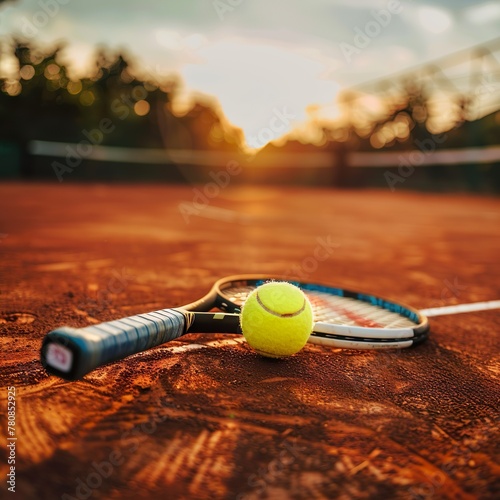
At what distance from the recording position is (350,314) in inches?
110

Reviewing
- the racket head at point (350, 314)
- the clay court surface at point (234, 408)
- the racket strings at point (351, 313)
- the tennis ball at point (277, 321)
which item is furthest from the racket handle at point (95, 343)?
the racket strings at point (351, 313)

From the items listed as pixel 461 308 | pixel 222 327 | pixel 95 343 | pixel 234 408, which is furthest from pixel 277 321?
pixel 461 308

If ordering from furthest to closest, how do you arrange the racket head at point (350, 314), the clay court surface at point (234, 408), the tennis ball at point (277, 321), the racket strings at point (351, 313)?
the racket strings at point (351, 313) < the racket head at point (350, 314) < the tennis ball at point (277, 321) < the clay court surface at point (234, 408)

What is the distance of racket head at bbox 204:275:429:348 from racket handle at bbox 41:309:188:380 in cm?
63

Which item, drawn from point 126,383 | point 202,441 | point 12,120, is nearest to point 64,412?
point 126,383

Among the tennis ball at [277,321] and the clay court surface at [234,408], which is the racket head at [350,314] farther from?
the tennis ball at [277,321]

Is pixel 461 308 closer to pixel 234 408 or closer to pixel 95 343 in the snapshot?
pixel 234 408

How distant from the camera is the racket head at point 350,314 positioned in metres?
2.36

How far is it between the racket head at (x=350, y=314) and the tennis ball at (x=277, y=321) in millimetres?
208

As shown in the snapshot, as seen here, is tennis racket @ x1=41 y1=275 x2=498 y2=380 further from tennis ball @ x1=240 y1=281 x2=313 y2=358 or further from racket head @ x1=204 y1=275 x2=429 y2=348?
tennis ball @ x1=240 y1=281 x2=313 y2=358

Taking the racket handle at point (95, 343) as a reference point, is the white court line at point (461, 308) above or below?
below

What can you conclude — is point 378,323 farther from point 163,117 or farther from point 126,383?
point 163,117

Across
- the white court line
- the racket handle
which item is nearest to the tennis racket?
the racket handle

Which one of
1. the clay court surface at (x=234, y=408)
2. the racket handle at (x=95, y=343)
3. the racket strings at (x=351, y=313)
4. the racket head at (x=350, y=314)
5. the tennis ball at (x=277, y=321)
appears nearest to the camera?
the clay court surface at (x=234, y=408)
